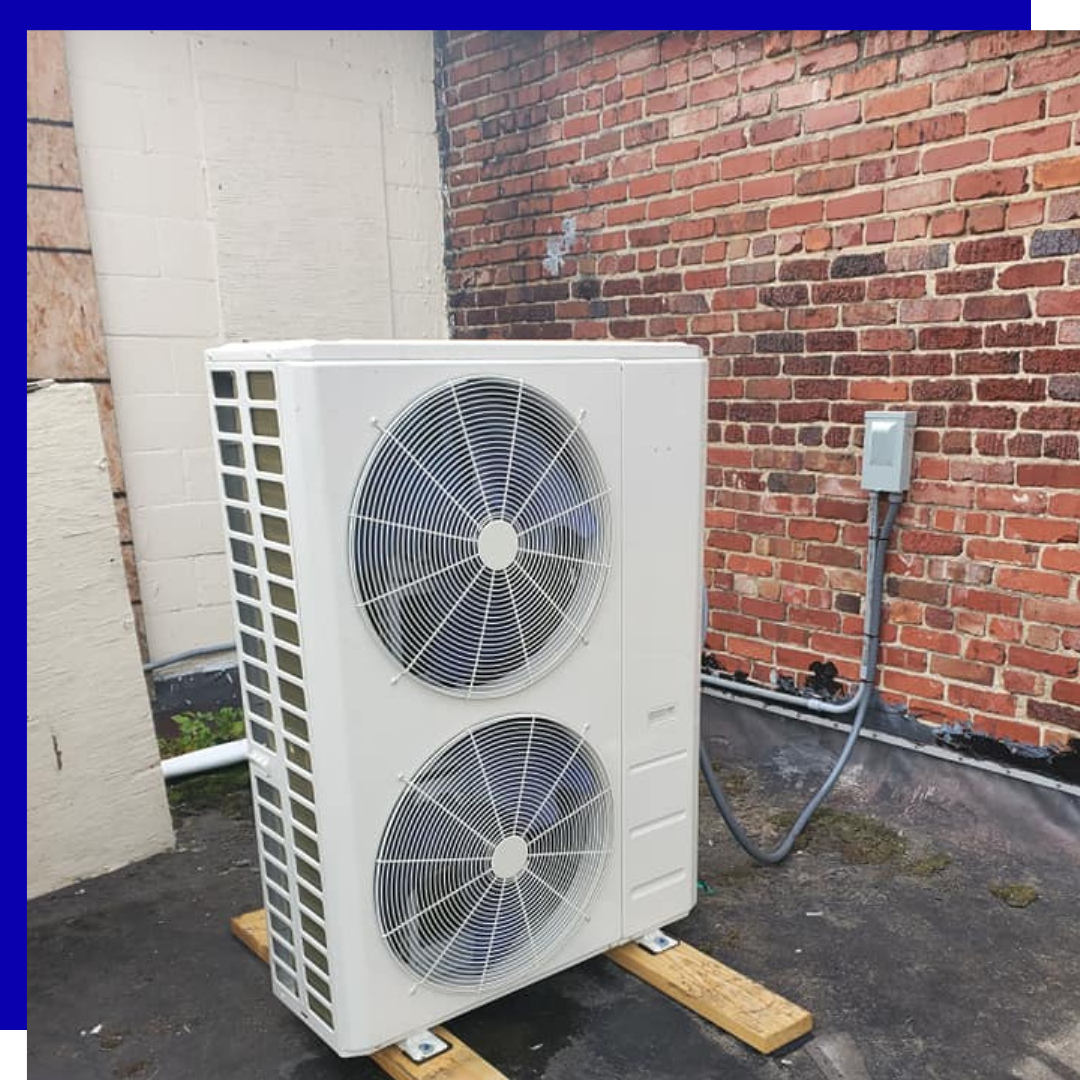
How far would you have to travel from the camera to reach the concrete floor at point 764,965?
6.62 feet

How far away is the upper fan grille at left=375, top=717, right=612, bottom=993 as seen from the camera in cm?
183

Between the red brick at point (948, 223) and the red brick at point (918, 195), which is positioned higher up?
the red brick at point (918, 195)

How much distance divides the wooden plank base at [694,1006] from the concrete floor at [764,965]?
0.04 meters

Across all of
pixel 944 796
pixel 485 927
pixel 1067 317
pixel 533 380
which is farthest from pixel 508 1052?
pixel 1067 317

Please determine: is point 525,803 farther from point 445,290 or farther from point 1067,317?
point 445,290

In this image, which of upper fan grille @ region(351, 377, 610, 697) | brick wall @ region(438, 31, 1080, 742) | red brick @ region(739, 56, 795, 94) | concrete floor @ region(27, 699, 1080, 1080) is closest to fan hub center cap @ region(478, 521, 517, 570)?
upper fan grille @ region(351, 377, 610, 697)

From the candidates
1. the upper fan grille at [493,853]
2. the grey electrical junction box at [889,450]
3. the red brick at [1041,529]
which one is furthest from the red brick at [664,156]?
the upper fan grille at [493,853]

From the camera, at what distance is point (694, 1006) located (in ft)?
6.95

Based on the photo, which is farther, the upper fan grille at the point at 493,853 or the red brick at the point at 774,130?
the red brick at the point at 774,130

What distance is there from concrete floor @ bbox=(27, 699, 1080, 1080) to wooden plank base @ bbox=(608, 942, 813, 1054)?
4 centimetres

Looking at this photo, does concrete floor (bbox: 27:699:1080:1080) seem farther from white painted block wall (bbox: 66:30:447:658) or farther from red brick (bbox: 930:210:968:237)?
red brick (bbox: 930:210:968:237)

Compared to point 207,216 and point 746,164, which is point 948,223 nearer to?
point 746,164

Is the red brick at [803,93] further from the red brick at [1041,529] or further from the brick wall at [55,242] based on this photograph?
the brick wall at [55,242]

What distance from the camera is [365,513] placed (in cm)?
165
